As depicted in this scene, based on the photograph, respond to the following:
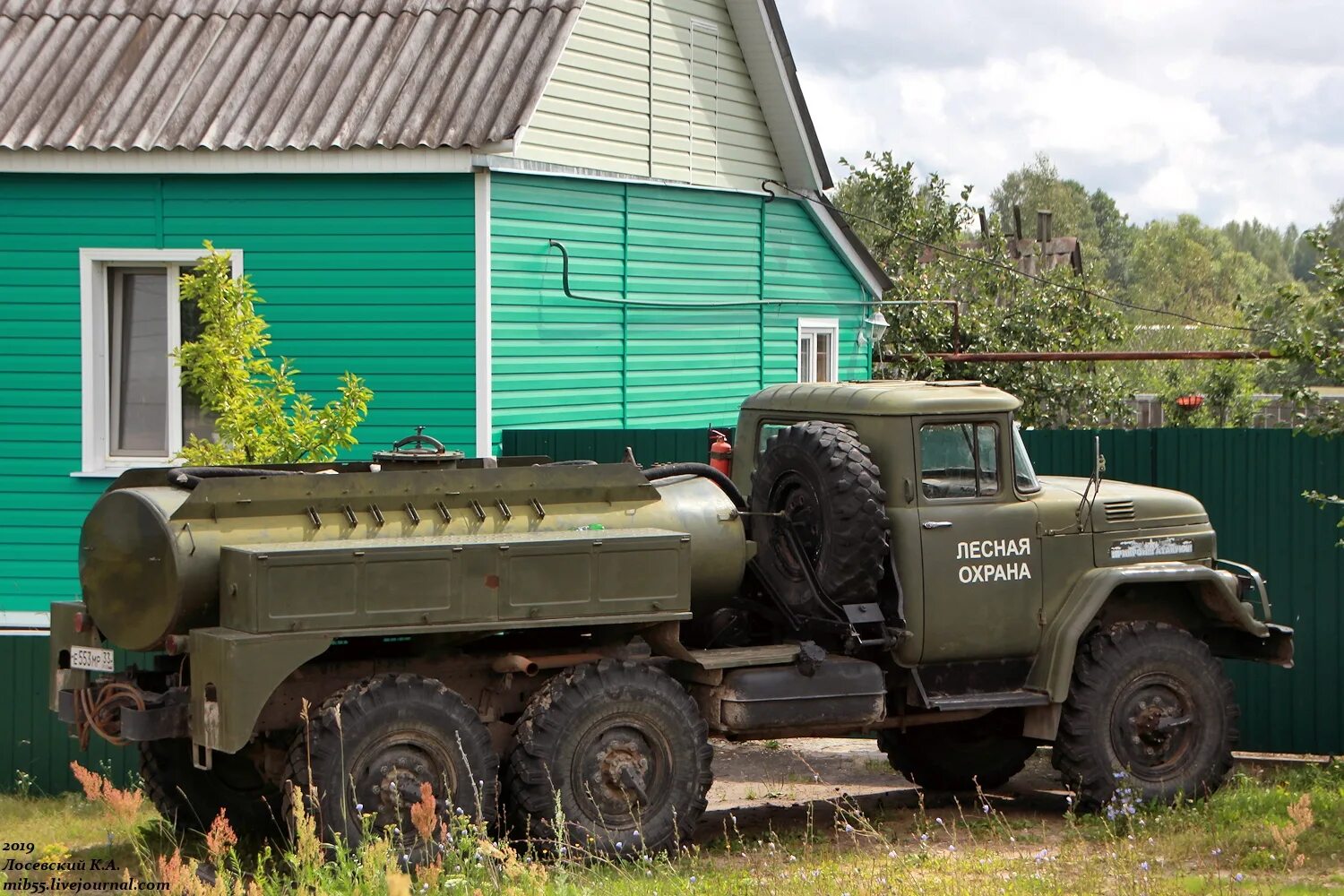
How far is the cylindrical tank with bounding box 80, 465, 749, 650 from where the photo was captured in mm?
7891

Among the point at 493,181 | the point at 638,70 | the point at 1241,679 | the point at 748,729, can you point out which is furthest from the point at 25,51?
the point at 1241,679

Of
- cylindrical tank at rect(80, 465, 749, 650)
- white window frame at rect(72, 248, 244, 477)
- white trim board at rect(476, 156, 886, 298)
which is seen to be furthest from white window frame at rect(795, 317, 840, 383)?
cylindrical tank at rect(80, 465, 749, 650)

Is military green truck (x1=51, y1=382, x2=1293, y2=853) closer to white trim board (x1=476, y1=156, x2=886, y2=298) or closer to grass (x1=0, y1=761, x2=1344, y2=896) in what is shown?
grass (x1=0, y1=761, x2=1344, y2=896)

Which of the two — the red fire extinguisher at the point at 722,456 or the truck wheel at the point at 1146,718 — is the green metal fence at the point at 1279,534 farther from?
the red fire extinguisher at the point at 722,456

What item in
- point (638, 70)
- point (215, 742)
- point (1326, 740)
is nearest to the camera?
point (215, 742)

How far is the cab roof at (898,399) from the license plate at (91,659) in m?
3.72

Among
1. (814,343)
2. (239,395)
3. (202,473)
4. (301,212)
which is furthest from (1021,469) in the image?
(814,343)

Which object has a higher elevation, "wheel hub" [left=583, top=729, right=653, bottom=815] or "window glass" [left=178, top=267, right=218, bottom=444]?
"window glass" [left=178, top=267, right=218, bottom=444]

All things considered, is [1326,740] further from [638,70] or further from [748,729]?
[638,70]

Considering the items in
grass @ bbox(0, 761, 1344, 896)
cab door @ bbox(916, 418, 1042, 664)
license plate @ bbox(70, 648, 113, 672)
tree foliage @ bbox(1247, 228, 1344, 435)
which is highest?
tree foliage @ bbox(1247, 228, 1344, 435)

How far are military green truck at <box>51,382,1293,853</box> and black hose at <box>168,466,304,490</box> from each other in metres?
0.02

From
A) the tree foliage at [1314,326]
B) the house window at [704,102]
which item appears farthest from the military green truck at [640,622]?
the house window at [704,102]

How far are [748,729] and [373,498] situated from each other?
2.16 m

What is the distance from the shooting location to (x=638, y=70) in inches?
656
